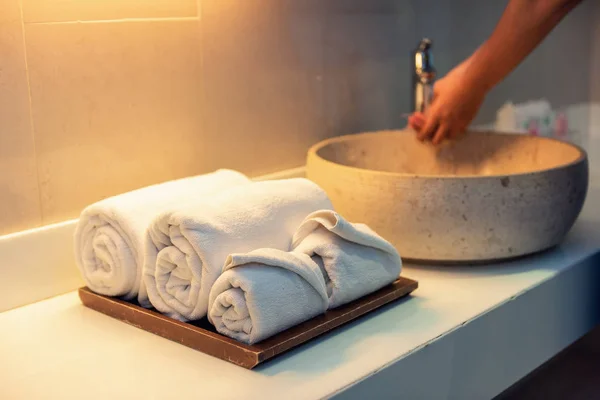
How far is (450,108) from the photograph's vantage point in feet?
4.76

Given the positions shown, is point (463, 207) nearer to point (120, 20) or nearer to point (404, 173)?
point (404, 173)

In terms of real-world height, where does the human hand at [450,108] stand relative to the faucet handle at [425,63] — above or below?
below

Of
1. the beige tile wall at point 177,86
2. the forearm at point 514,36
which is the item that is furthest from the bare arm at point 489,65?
the beige tile wall at point 177,86

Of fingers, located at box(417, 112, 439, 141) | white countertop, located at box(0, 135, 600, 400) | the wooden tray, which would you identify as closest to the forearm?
fingers, located at box(417, 112, 439, 141)

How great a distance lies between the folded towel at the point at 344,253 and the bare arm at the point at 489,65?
1.60 ft

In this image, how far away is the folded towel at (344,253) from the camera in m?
0.99

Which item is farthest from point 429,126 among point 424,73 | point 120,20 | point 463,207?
point 120,20

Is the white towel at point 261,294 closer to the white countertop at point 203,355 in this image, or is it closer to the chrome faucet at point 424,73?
the white countertop at point 203,355

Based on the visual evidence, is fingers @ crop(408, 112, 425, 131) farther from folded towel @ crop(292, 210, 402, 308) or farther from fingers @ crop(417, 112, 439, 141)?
folded towel @ crop(292, 210, 402, 308)

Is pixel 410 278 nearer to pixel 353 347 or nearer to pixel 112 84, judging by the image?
pixel 353 347

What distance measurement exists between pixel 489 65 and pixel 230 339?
2.52 ft

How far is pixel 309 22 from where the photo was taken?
4.86 feet

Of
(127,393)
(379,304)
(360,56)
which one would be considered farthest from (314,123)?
(127,393)

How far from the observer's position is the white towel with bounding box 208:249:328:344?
0.88m
